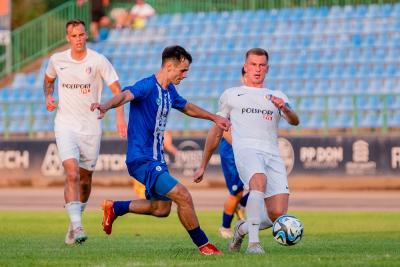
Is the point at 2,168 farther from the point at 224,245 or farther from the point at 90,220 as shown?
the point at 224,245

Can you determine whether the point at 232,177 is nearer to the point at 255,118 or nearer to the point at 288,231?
the point at 255,118

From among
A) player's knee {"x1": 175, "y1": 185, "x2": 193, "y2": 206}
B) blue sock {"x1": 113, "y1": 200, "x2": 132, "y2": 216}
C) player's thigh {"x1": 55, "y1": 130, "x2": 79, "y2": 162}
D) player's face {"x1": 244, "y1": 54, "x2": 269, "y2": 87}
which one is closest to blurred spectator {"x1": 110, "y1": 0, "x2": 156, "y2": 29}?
player's thigh {"x1": 55, "y1": 130, "x2": 79, "y2": 162}

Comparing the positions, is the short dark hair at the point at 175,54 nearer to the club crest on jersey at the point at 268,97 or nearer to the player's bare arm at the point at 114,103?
the player's bare arm at the point at 114,103

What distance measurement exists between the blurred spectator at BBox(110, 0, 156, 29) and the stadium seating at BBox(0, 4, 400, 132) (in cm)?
42

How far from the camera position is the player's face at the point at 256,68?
11.8m

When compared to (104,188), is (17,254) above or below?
below

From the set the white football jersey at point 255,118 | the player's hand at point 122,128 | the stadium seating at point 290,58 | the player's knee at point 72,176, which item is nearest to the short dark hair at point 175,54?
the white football jersey at point 255,118

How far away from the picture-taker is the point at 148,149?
37.7 ft

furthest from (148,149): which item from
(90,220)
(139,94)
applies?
(90,220)

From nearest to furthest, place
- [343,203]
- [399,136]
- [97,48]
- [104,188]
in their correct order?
1. [343,203]
2. [399,136]
3. [104,188]
4. [97,48]

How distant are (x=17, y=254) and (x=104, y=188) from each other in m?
19.1

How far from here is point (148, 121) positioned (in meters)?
11.5

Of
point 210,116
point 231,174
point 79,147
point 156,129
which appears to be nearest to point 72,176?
point 79,147

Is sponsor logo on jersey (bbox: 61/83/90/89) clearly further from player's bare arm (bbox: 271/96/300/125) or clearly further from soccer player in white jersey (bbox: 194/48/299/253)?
player's bare arm (bbox: 271/96/300/125)
